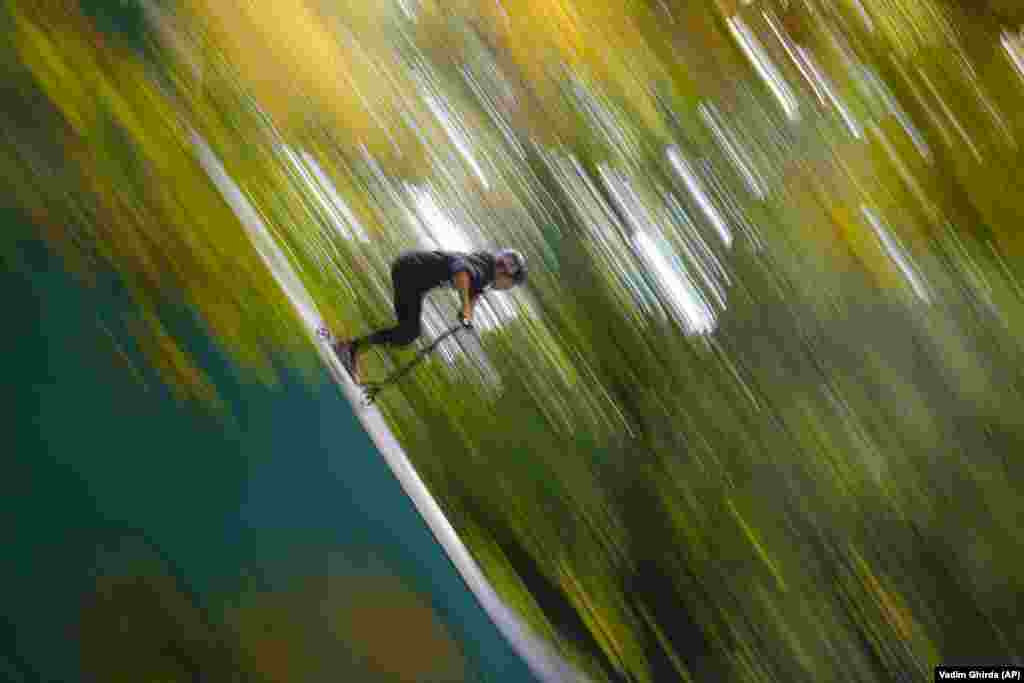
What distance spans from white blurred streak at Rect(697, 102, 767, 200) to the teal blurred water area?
765 mm

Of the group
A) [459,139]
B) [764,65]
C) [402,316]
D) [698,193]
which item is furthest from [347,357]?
[764,65]

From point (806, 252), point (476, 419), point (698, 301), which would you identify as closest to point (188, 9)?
point (476, 419)

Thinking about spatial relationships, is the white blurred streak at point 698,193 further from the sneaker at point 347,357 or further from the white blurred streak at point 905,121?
the sneaker at point 347,357

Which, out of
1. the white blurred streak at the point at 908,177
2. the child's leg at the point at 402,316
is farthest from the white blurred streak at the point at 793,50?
the child's leg at the point at 402,316

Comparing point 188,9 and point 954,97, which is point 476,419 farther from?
point 954,97

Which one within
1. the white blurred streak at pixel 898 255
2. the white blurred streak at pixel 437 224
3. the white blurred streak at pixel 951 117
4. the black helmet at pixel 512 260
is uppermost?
the white blurred streak at pixel 437 224

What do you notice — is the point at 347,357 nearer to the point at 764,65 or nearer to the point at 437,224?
the point at 437,224

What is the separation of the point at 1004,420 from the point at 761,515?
16.7 inches

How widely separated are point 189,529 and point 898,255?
1194 mm

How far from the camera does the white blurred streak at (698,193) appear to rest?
1.29 meters

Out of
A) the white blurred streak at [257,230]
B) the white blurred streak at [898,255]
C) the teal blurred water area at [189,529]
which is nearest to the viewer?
the teal blurred water area at [189,529]

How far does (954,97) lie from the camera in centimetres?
131

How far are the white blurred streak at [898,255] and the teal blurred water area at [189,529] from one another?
90 cm

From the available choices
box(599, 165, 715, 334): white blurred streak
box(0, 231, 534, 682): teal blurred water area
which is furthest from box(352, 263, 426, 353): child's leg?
box(599, 165, 715, 334): white blurred streak
